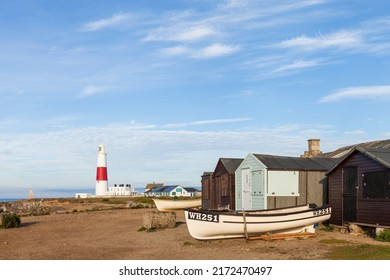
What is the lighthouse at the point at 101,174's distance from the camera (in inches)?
3647

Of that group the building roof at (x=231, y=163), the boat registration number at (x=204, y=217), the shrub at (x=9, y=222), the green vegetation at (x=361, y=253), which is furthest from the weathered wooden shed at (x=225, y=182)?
the green vegetation at (x=361, y=253)

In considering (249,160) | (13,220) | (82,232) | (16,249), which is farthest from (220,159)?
(16,249)

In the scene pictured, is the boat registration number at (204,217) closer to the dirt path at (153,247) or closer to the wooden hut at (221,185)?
the dirt path at (153,247)

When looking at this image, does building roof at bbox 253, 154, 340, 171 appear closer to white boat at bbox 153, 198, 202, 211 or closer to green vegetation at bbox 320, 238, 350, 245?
green vegetation at bbox 320, 238, 350, 245

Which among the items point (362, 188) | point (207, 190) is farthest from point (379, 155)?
point (207, 190)

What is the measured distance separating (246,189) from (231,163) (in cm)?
530

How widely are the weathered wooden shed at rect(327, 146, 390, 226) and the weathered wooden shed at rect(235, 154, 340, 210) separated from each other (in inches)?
129

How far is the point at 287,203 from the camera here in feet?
97.3

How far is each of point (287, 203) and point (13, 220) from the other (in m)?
19.5

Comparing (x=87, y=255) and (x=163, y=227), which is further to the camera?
(x=163, y=227)

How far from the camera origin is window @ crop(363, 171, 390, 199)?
21859 mm

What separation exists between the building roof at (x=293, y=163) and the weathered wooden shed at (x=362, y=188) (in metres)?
3.54

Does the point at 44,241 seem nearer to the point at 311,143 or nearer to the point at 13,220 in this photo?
the point at 13,220

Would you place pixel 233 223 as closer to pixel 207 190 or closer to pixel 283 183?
pixel 283 183
